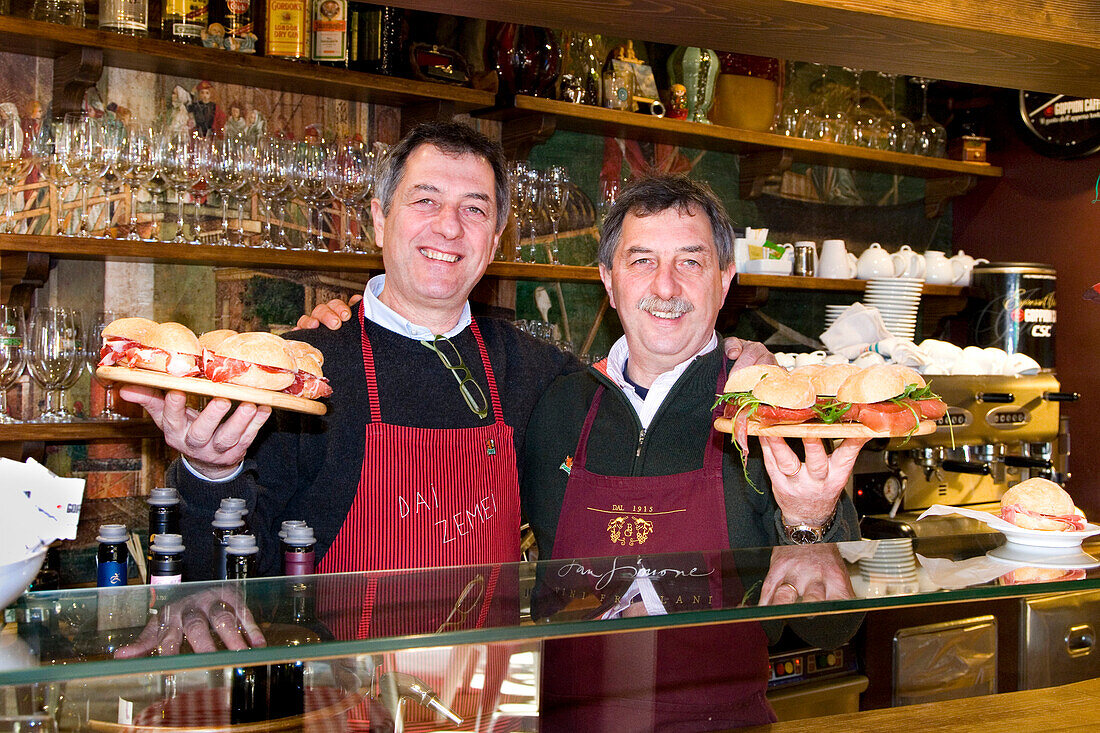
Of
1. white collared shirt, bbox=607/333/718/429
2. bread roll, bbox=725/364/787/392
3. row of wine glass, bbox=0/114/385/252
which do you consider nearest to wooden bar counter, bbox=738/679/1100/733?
bread roll, bbox=725/364/787/392

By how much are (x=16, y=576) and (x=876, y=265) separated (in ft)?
12.9

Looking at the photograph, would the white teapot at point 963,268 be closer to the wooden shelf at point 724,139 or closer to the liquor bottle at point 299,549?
the wooden shelf at point 724,139

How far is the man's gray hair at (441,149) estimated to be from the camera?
2.43 m

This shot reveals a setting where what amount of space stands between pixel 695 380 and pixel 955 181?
321cm

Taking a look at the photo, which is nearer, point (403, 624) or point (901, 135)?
point (403, 624)

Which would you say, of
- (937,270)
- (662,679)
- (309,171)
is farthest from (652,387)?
(937,270)

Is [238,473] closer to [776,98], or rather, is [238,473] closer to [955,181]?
[776,98]

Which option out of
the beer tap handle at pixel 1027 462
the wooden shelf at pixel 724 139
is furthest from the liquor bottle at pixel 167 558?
the beer tap handle at pixel 1027 462

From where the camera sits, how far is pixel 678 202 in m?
2.40

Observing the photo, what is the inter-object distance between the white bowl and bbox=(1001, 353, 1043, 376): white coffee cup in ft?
12.6

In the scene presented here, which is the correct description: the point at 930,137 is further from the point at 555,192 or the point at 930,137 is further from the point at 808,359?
the point at 555,192

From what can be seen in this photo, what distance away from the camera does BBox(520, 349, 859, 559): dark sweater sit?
225cm

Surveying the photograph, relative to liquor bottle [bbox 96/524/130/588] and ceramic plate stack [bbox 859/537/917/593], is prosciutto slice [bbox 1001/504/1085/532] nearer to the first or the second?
ceramic plate stack [bbox 859/537/917/593]

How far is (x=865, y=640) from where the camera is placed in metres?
1.88
